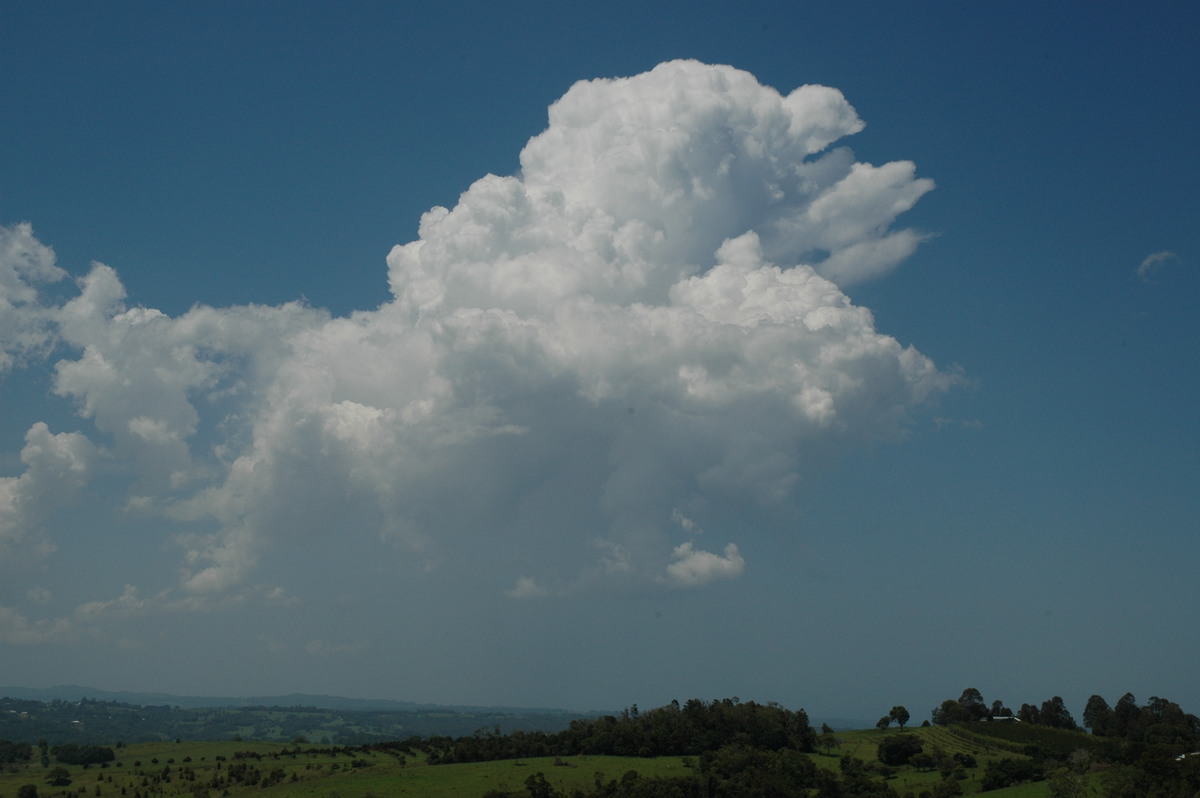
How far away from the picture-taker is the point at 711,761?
431 feet

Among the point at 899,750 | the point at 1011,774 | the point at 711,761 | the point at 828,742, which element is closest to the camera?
the point at 1011,774

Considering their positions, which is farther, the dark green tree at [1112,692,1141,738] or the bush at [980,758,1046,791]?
the dark green tree at [1112,692,1141,738]

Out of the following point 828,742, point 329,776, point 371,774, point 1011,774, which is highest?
point 1011,774

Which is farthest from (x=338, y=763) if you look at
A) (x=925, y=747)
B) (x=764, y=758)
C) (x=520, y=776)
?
(x=925, y=747)

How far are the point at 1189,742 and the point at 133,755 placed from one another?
203m

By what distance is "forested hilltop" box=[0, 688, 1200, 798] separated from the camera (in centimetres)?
11138

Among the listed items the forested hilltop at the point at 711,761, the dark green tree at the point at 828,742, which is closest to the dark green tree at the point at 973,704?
the forested hilltop at the point at 711,761

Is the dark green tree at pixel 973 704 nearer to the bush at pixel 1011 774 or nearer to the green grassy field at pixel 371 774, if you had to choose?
the green grassy field at pixel 371 774

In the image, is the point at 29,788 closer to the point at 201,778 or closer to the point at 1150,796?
the point at 201,778

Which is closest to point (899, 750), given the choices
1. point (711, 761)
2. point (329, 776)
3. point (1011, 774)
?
point (1011, 774)

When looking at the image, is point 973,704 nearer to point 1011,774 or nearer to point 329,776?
point 1011,774

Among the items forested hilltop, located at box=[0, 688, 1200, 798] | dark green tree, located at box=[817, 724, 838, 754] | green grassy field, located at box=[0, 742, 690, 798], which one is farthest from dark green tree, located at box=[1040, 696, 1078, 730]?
green grassy field, located at box=[0, 742, 690, 798]

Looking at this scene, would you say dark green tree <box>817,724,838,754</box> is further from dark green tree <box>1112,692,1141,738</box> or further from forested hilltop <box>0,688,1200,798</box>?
dark green tree <box>1112,692,1141,738</box>

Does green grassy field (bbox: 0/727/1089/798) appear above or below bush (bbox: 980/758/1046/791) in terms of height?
below
